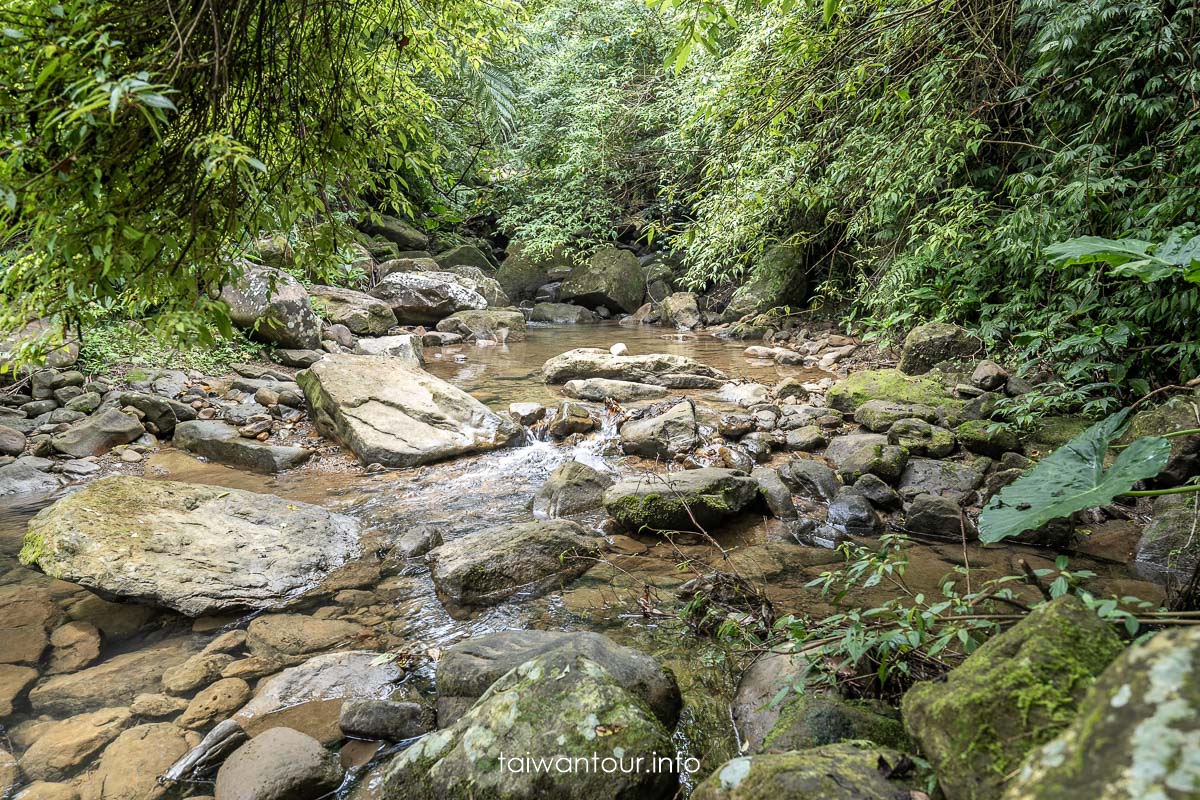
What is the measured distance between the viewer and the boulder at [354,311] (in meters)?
9.98

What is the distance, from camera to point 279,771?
2.11 metres

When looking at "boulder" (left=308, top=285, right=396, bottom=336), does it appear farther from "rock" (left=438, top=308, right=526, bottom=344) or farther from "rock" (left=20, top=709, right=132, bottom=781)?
"rock" (left=20, top=709, right=132, bottom=781)

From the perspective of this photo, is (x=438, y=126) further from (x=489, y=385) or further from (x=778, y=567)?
(x=778, y=567)

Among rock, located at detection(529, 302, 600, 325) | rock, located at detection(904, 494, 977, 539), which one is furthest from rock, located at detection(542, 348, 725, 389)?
rock, located at detection(529, 302, 600, 325)

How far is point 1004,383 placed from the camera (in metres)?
5.65

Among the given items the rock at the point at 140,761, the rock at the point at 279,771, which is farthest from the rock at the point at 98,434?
the rock at the point at 279,771

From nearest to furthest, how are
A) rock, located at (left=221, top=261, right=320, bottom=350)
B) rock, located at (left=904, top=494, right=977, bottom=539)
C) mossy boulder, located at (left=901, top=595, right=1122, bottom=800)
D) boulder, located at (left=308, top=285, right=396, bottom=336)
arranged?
1. mossy boulder, located at (left=901, top=595, right=1122, bottom=800)
2. rock, located at (left=904, top=494, right=977, bottom=539)
3. rock, located at (left=221, top=261, right=320, bottom=350)
4. boulder, located at (left=308, top=285, right=396, bottom=336)

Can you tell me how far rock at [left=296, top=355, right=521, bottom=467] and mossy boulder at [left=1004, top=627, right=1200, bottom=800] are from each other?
5.34 m

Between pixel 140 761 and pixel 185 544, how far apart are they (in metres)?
1.53

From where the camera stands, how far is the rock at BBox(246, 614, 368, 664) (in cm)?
303

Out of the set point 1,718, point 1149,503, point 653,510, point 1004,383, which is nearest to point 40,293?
point 1,718

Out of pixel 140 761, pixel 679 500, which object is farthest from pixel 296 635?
pixel 679 500

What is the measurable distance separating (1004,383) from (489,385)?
6.06 metres

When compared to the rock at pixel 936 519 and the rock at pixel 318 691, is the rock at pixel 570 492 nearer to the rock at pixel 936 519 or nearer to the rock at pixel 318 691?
the rock at pixel 318 691
